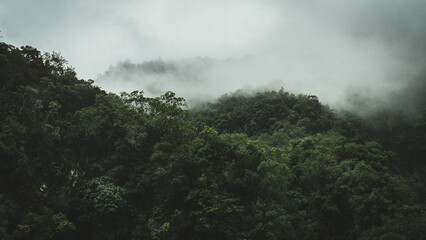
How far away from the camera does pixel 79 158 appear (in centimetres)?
2067

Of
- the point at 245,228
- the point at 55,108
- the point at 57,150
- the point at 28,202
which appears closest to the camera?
the point at 28,202

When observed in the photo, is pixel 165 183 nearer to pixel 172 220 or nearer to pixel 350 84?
pixel 172 220

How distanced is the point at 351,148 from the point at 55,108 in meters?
29.8

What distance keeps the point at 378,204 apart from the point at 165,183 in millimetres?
16486

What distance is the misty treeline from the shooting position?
1639 cm

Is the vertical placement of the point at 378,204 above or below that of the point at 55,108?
below

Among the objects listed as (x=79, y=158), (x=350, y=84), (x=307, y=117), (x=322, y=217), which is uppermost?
(x=350, y=84)

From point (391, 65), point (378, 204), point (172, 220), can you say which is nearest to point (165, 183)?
point (172, 220)

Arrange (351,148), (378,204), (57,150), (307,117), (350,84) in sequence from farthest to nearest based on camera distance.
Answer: (350,84) → (307,117) → (351,148) → (57,150) → (378,204)

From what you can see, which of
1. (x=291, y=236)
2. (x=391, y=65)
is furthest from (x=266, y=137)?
(x=391, y=65)

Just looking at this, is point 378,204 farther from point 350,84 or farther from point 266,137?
point 350,84

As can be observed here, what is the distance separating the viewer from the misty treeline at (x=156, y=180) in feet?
53.8

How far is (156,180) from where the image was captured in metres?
19.8

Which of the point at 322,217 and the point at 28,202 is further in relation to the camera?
the point at 322,217
